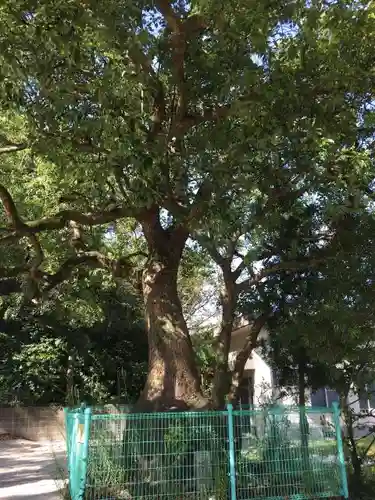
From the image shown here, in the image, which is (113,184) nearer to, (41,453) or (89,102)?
(89,102)

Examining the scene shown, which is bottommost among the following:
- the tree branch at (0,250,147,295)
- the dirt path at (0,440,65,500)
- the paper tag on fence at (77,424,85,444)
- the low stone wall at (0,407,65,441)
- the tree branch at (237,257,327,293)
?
the dirt path at (0,440,65,500)

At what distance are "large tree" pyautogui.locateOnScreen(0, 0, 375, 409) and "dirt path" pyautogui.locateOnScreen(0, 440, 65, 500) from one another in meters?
2.42

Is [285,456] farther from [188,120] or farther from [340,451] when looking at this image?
[188,120]

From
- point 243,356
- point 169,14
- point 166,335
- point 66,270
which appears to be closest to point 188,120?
point 169,14

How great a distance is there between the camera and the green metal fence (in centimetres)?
739

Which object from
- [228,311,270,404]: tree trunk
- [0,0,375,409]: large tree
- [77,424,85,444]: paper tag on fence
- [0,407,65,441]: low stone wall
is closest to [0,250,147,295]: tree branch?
[0,0,375,409]: large tree

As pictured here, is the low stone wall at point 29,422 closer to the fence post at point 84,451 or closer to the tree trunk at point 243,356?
the tree trunk at point 243,356

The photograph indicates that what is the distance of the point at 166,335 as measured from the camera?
9.80 metres

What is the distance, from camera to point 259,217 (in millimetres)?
9102

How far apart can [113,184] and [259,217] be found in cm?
278

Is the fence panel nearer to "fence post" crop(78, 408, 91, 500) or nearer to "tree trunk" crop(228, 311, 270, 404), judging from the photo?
"fence post" crop(78, 408, 91, 500)

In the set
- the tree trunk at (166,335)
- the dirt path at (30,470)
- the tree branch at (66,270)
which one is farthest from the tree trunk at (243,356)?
the dirt path at (30,470)

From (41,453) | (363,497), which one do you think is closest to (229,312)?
(363,497)

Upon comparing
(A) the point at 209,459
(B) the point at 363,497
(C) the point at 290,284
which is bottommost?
(B) the point at 363,497
